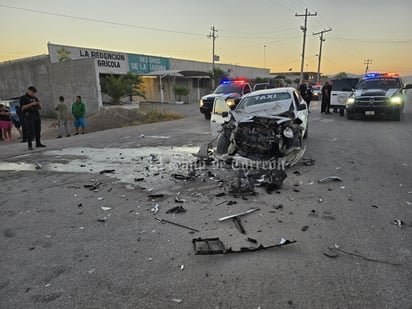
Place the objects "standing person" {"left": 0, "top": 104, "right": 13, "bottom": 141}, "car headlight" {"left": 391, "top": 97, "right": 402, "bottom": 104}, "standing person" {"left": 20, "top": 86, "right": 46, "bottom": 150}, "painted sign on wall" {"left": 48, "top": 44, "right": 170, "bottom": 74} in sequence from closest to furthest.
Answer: "standing person" {"left": 20, "top": 86, "right": 46, "bottom": 150}
"car headlight" {"left": 391, "top": 97, "right": 402, "bottom": 104}
"standing person" {"left": 0, "top": 104, "right": 13, "bottom": 141}
"painted sign on wall" {"left": 48, "top": 44, "right": 170, "bottom": 74}

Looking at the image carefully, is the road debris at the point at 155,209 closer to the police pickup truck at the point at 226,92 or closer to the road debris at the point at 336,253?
the road debris at the point at 336,253

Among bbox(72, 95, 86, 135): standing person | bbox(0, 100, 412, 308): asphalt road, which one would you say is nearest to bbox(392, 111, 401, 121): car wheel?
bbox(0, 100, 412, 308): asphalt road

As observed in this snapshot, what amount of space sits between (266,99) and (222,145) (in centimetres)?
242

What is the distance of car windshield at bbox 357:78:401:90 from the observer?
13.7 meters

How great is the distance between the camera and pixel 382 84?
13.9 meters

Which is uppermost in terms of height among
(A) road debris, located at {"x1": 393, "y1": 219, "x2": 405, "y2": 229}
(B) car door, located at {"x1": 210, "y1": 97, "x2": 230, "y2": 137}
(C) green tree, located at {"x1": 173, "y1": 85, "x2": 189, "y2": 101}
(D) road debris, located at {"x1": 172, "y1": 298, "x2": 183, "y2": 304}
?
(C) green tree, located at {"x1": 173, "y1": 85, "x2": 189, "y2": 101}

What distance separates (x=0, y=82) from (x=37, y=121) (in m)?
29.0

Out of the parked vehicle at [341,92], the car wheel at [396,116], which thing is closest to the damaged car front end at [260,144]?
the car wheel at [396,116]

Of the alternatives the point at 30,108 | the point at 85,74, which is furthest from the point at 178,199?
the point at 85,74

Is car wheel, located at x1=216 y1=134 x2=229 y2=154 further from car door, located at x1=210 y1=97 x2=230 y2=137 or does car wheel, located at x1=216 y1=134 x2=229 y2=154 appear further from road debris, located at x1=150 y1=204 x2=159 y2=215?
road debris, located at x1=150 y1=204 x2=159 y2=215

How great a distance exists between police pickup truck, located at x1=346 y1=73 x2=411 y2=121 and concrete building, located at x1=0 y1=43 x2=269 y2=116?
1715 centimetres

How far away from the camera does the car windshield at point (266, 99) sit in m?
8.05

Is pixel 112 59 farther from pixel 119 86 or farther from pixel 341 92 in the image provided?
pixel 341 92

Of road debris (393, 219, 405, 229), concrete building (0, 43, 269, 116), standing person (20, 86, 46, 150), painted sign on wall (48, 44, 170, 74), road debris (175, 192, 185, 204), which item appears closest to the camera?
road debris (393, 219, 405, 229)
